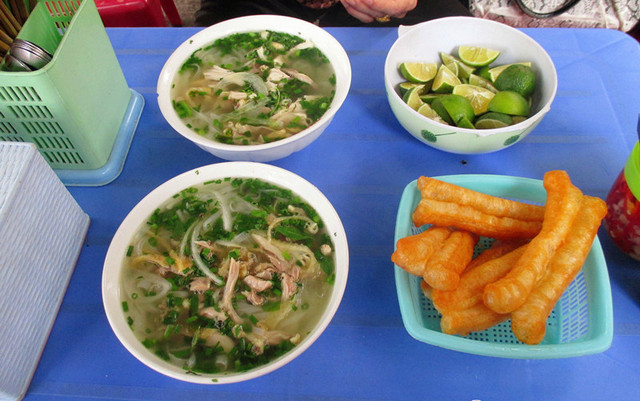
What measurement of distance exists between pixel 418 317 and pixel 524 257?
0.95 ft

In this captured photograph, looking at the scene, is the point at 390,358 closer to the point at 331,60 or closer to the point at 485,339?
the point at 485,339

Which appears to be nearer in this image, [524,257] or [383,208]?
[524,257]

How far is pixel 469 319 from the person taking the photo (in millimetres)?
1114

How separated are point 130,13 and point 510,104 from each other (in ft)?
6.84

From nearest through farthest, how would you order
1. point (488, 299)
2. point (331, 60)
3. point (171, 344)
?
point (488, 299), point (171, 344), point (331, 60)

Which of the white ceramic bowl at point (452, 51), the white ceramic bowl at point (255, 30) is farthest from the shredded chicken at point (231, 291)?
the white ceramic bowl at point (452, 51)

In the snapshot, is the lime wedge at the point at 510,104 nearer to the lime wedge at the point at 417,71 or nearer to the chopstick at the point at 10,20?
the lime wedge at the point at 417,71

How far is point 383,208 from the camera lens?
154 cm

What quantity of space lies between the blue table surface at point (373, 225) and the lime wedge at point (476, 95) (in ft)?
0.57

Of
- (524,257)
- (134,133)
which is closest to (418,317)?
(524,257)

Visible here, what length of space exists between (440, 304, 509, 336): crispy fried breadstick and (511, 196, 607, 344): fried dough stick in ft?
0.20

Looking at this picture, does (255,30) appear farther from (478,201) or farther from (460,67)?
(478,201)

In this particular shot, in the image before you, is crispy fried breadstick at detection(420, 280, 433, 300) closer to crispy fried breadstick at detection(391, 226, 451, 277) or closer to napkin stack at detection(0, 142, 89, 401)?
crispy fried breadstick at detection(391, 226, 451, 277)

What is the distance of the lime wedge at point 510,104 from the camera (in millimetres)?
1544
